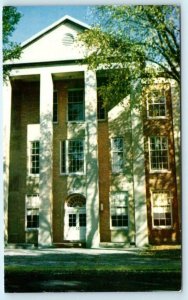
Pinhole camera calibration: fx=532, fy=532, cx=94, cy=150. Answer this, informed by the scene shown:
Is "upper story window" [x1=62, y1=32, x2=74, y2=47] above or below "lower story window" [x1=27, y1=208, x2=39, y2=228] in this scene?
above

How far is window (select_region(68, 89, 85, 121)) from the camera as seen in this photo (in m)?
15.5

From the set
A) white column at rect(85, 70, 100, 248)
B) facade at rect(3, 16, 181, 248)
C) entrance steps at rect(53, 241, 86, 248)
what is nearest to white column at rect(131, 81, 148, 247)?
facade at rect(3, 16, 181, 248)

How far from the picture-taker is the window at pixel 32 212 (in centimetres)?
1393

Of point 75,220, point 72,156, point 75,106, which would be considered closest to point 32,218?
point 75,220

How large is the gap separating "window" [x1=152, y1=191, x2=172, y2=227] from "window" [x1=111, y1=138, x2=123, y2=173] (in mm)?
1200

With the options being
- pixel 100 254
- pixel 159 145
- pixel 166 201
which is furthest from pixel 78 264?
pixel 159 145

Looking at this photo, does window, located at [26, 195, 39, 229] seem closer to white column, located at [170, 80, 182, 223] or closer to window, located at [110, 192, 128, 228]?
window, located at [110, 192, 128, 228]

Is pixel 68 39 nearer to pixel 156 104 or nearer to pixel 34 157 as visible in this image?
pixel 156 104

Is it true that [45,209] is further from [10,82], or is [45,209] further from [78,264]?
[10,82]

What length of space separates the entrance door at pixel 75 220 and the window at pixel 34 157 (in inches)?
51.2

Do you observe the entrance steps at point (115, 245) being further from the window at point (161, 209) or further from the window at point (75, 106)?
the window at point (75, 106)

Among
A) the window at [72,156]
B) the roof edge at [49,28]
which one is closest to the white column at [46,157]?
the window at [72,156]

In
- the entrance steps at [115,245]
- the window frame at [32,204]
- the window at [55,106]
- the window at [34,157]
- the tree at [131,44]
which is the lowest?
the entrance steps at [115,245]

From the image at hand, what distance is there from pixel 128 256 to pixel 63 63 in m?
5.25
